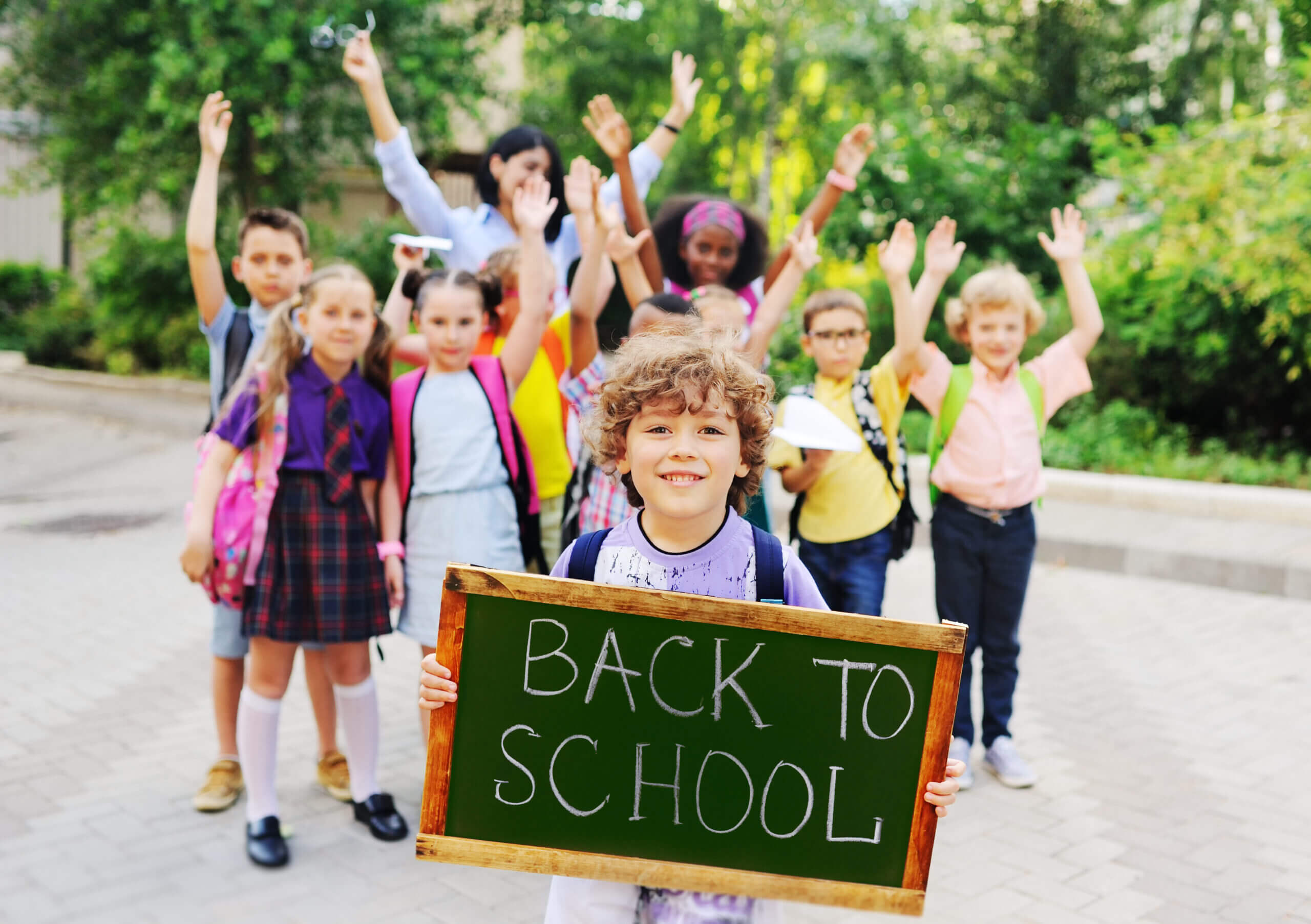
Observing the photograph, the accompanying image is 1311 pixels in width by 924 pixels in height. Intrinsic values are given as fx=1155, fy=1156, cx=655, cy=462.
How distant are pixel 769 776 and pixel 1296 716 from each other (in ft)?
13.7

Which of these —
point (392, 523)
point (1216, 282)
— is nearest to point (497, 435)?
point (392, 523)

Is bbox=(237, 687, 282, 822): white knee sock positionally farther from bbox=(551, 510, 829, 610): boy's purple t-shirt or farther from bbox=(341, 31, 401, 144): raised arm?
bbox=(341, 31, 401, 144): raised arm

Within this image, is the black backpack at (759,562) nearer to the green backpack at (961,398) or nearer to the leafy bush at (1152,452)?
the green backpack at (961,398)

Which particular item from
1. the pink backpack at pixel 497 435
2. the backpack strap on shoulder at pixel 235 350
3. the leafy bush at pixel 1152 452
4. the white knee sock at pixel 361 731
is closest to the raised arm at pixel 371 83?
the backpack strap on shoulder at pixel 235 350

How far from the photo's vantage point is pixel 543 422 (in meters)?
4.11

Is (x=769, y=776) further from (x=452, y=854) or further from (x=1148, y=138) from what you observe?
(x=1148, y=138)

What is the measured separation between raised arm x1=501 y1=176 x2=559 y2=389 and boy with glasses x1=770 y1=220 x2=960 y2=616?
931 mm

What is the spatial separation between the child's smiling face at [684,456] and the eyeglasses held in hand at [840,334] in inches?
79.9

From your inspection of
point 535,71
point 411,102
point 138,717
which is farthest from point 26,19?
point 138,717

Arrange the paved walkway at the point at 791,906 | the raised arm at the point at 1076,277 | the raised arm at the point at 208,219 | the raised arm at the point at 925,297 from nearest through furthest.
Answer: the paved walkway at the point at 791,906
the raised arm at the point at 208,219
the raised arm at the point at 925,297
the raised arm at the point at 1076,277

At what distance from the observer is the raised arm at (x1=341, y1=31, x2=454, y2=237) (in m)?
4.38

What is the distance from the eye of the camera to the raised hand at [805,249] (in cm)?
399

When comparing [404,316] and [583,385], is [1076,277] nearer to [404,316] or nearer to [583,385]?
[583,385]

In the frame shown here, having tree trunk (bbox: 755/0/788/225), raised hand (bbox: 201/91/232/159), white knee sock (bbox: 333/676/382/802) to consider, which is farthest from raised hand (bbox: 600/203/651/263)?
tree trunk (bbox: 755/0/788/225)
